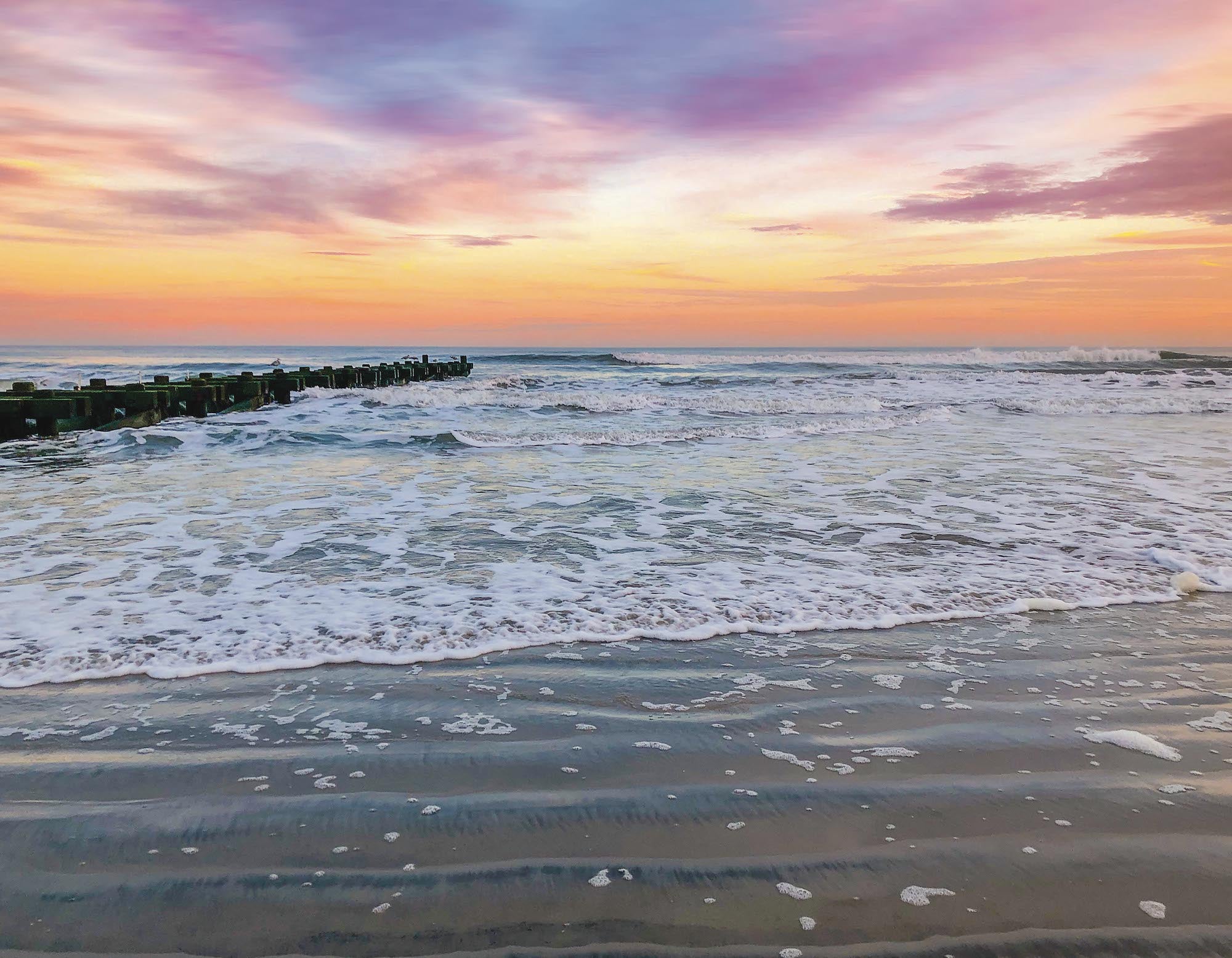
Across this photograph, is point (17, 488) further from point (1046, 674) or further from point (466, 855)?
point (1046, 674)

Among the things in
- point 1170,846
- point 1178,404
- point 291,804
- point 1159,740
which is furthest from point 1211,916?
point 1178,404

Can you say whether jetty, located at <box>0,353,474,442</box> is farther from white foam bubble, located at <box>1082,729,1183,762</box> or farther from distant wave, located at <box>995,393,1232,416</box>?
distant wave, located at <box>995,393,1232,416</box>

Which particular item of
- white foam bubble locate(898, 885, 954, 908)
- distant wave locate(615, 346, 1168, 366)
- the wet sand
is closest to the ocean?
the wet sand

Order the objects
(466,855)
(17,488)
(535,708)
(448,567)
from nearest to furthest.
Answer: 1. (466,855)
2. (535,708)
3. (448,567)
4. (17,488)

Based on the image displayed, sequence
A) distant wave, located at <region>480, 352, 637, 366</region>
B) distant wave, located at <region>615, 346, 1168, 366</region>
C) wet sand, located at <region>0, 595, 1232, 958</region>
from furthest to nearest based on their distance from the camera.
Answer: distant wave, located at <region>480, 352, 637, 366</region> < distant wave, located at <region>615, 346, 1168, 366</region> < wet sand, located at <region>0, 595, 1232, 958</region>

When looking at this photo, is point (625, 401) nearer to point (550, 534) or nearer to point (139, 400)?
point (139, 400)

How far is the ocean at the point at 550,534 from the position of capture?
4344mm

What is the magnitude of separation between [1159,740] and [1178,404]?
22138 millimetres

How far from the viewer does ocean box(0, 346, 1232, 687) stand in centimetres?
434

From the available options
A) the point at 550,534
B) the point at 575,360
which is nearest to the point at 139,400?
the point at 550,534

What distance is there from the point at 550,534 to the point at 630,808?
13.9 feet

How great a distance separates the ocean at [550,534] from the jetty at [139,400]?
1.12 feet

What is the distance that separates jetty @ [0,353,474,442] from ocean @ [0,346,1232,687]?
0.34 meters

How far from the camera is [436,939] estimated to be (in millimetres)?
1939
